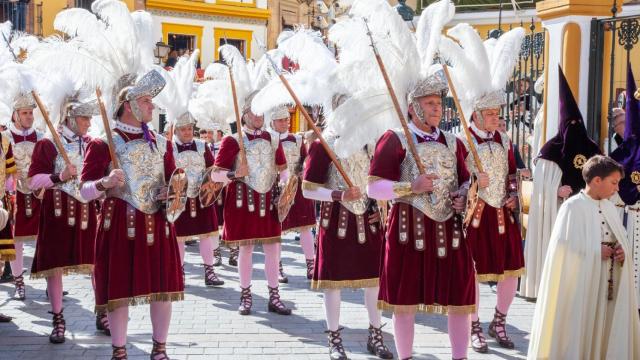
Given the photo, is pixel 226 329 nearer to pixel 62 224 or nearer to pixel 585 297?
pixel 62 224

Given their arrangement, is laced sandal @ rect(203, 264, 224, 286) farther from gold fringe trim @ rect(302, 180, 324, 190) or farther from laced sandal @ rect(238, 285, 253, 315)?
gold fringe trim @ rect(302, 180, 324, 190)

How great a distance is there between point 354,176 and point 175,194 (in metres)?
1.59

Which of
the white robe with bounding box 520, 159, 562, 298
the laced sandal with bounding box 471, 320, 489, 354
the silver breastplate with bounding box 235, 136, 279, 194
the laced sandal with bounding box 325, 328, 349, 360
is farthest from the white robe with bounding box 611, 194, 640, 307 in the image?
the silver breastplate with bounding box 235, 136, 279, 194

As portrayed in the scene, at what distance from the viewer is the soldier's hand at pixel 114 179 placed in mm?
5488

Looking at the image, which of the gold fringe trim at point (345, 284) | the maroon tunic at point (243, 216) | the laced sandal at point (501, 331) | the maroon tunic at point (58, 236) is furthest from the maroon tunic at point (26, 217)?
the laced sandal at point (501, 331)

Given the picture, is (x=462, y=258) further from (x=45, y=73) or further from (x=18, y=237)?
(x=18, y=237)

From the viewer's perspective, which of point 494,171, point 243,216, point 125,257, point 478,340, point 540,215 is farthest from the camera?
point 243,216

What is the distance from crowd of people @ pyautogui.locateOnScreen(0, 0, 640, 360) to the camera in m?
5.27

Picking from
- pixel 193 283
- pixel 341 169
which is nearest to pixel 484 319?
pixel 341 169

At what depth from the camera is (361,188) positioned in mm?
6523

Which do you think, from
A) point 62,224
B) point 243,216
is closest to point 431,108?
point 243,216

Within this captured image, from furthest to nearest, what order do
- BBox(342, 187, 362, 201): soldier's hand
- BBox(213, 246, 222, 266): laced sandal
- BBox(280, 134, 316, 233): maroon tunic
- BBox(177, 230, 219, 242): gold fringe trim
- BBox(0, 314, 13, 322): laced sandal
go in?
BBox(213, 246, 222, 266): laced sandal
BBox(280, 134, 316, 233): maroon tunic
BBox(177, 230, 219, 242): gold fringe trim
BBox(0, 314, 13, 322): laced sandal
BBox(342, 187, 362, 201): soldier's hand

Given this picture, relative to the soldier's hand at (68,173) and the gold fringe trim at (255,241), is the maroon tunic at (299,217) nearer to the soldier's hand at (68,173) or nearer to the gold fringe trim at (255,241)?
the gold fringe trim at (255,241)

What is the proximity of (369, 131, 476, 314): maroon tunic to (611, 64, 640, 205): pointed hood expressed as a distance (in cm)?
217
